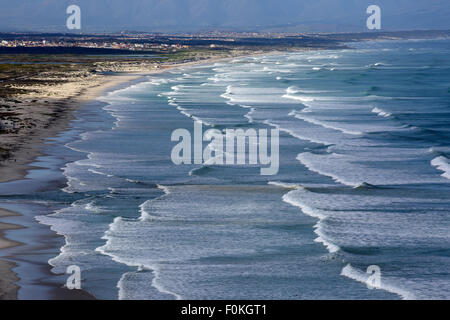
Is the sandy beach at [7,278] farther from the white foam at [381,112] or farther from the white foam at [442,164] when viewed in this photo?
the white foam at [381,112]

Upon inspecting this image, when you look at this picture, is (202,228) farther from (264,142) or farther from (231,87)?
(231,87)

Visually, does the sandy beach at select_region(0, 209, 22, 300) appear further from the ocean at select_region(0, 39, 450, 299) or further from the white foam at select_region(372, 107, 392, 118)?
the white foam at select_region(372, 107, 392, 118)

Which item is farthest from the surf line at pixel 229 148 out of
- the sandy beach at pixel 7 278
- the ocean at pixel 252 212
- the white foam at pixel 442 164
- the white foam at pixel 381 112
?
the sandy beach at pixel 7 278

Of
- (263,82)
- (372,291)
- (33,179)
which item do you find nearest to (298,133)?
(33,179)

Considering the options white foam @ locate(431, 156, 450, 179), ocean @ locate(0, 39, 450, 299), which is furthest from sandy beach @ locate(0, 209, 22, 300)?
white foam @ locate(431, 156, 450, 179)

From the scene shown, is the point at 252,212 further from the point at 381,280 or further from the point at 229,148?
the point at 229,148

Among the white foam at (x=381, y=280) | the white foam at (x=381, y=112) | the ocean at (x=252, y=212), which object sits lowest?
the white foam at (x=381, y=280)
